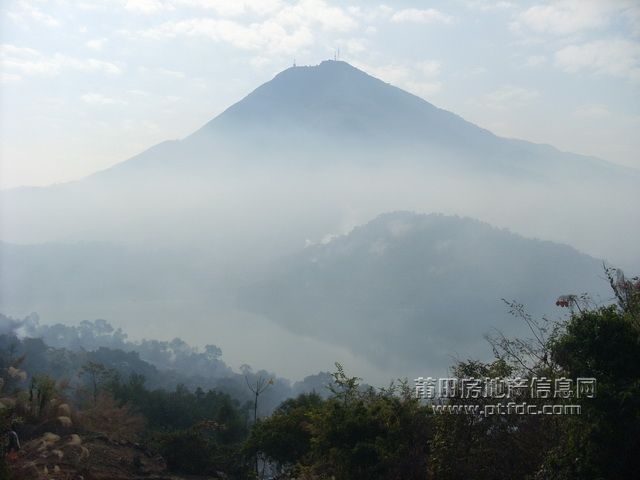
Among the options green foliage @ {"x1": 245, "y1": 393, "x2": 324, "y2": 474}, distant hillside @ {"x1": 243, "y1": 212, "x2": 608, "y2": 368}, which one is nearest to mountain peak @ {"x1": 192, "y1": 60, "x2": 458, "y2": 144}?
distant hillside @ {"x1": 243, "y1": 212, "x2": 608, "y2": 368}

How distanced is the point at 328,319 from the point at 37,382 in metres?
87.7

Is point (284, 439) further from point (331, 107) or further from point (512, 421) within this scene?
point (331, 107)

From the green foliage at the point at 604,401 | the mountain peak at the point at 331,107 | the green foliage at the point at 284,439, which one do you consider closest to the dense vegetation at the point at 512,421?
the green foliage at the point at 604,401

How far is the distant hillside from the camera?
83.0 meters

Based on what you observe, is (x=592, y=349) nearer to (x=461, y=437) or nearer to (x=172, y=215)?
(x=461, y=437)

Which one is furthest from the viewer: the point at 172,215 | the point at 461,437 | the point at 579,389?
the point at 172,215

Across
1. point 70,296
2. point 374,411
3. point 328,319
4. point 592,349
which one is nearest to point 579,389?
point 592,349

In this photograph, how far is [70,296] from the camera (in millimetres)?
106250

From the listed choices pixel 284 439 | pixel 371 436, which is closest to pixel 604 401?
pixel 371 436

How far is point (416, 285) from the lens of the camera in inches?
3743

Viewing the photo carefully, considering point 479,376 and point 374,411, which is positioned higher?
point 479,376

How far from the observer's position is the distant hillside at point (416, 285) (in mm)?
83000

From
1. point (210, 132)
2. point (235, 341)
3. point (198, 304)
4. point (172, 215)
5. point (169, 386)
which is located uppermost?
point (210, 132)

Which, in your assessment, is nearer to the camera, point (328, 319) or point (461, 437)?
point (461, 437)
